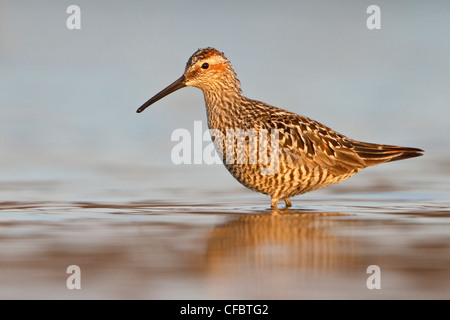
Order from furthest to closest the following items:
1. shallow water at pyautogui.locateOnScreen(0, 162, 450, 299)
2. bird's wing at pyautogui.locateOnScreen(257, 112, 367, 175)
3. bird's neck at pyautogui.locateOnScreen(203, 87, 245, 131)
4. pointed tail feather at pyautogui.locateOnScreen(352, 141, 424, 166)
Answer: pointed tail feather at pyautogui.locateOnScreen(352, 141, 424, 166) < bird's neck at pyautogui.locateOnScreen(203, 87, 245, 131) < bird's wing at pyautogui.locateOnScreen(257, 112, 367, 175) < shallow water at pyautogui.locateOnScreen(0, 162, 450, 299)

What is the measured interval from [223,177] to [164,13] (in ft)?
39.9

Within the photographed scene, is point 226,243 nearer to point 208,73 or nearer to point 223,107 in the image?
point 223,107

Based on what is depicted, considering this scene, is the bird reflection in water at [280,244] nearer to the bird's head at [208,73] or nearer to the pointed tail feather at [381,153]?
the pointed tail feather at [381,153]

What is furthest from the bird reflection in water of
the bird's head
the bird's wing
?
the bird's head

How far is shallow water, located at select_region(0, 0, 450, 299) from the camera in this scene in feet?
25.1

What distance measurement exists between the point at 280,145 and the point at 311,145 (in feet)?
1.62

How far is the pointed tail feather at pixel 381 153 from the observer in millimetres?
11703

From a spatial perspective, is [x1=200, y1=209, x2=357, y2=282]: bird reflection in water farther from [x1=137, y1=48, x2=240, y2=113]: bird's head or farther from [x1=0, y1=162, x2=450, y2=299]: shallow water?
[x1=137, y1=48, x2=240, y2=113]: bird's head

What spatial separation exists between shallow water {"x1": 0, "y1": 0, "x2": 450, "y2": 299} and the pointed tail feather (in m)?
0.43

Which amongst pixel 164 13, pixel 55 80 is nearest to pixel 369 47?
pixel 164 13

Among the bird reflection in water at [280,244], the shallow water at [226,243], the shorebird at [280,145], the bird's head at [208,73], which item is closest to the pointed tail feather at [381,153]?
the shorebird at [280,145]

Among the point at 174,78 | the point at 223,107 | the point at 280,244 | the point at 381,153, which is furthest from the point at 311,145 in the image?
the point at 174,78

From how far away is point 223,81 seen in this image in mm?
11820
